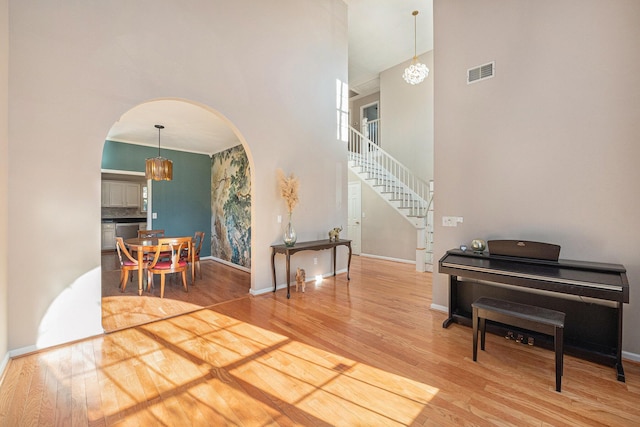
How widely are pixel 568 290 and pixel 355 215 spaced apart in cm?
614

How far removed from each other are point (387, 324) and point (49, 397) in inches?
117

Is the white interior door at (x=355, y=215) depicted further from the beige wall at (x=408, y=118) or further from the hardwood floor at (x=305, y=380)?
the hardwood floor at (x=305, y=380)

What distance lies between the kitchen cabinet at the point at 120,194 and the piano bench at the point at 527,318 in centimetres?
1073

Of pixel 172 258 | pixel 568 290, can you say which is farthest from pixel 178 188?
pixel 568 290

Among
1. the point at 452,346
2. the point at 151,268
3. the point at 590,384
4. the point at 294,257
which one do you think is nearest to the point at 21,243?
the point at 151,268

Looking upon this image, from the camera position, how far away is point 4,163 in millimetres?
2287

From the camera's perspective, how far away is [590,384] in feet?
6.77

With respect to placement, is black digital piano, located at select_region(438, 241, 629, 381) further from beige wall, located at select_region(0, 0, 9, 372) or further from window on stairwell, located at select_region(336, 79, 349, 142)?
beige wall, located at select_region(0, 0, 9, 372)

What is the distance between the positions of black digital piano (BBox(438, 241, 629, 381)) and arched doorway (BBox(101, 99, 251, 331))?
337 centimetres

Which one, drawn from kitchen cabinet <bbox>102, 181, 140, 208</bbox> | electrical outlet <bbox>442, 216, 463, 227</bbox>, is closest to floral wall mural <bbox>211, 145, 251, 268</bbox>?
electrical outlet <bbox>442, 216, 463, 227</bbox>

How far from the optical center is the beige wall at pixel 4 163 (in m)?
2.22

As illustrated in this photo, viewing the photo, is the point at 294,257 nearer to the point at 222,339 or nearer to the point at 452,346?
the point at 222,339

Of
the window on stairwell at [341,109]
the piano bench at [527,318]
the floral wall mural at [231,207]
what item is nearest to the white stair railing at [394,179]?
the window on stairwell at [341,109]

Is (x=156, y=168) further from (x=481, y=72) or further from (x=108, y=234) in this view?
(x=108, y=234)
